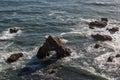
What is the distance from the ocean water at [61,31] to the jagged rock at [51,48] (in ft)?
4.61

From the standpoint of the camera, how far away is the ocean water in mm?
63312

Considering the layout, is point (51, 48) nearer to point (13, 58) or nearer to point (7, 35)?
point (13, 58)

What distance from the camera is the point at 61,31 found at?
80062 mm

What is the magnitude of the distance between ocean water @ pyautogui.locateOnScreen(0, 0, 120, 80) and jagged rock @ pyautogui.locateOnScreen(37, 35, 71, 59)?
1.41 m

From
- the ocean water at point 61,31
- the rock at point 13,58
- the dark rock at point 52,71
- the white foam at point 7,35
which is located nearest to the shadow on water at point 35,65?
the ocean water at point 61,31

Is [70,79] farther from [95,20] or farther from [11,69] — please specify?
[95,20]

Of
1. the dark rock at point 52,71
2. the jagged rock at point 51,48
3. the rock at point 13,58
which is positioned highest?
the jagged rock at point 51,48

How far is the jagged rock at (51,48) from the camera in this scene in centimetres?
6512

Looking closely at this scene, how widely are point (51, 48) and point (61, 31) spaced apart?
15.3m

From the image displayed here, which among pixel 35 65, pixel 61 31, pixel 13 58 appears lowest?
pixel 35 65

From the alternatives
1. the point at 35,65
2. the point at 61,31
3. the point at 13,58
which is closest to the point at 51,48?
the point at 35,65

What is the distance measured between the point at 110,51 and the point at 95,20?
62.3ft

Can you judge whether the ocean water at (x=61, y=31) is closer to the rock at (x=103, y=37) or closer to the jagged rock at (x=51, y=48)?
the rock at (x=103, y=37)

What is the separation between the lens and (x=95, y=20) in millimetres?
87000
